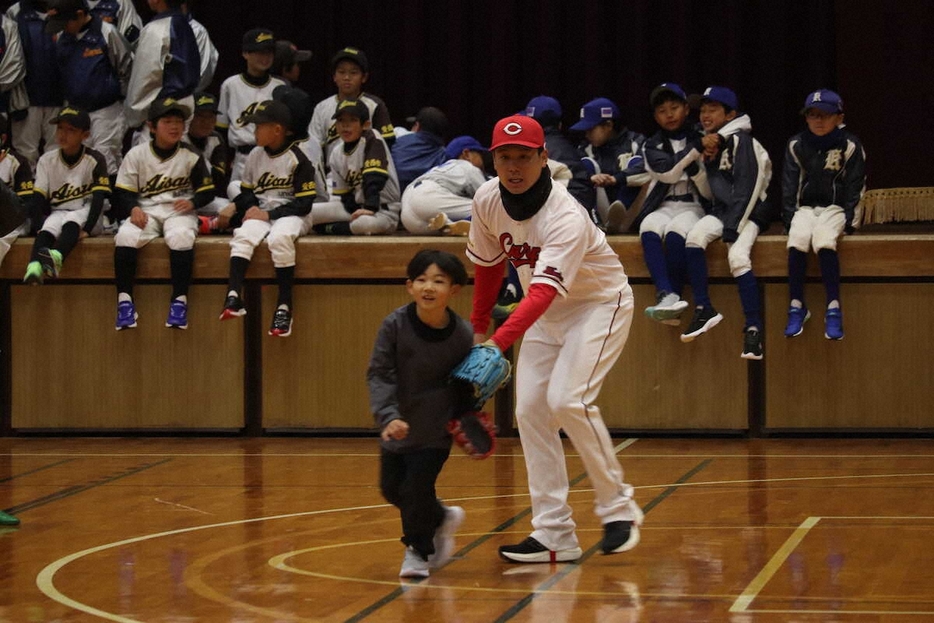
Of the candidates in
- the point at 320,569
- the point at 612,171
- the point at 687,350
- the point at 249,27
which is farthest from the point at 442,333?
the point at 249,27

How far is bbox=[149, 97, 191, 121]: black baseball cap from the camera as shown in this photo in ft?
35.1

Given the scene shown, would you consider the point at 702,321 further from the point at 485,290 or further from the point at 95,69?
the point at 95,69

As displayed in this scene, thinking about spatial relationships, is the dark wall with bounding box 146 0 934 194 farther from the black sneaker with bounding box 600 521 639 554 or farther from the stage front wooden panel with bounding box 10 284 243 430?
the black sneaker with bounding box 600 521 639 554

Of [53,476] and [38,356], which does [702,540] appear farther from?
[38,356]

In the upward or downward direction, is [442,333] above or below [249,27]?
below

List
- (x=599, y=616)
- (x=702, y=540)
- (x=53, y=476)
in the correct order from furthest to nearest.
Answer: (x=53, y=476) < (x=702, y=540) < (x=599, y=616)

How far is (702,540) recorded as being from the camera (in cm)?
669

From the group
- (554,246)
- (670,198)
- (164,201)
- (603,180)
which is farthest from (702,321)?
(554,246)

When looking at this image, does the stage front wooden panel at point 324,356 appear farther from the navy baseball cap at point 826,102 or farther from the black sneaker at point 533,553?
the black sneaker at point 533,553

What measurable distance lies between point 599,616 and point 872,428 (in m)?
5.51

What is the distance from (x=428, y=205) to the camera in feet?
35.1

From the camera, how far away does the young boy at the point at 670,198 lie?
1012cm

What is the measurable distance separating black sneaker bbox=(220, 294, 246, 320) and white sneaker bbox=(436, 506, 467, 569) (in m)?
4.42

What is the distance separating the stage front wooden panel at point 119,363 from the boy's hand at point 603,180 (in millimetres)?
2756
